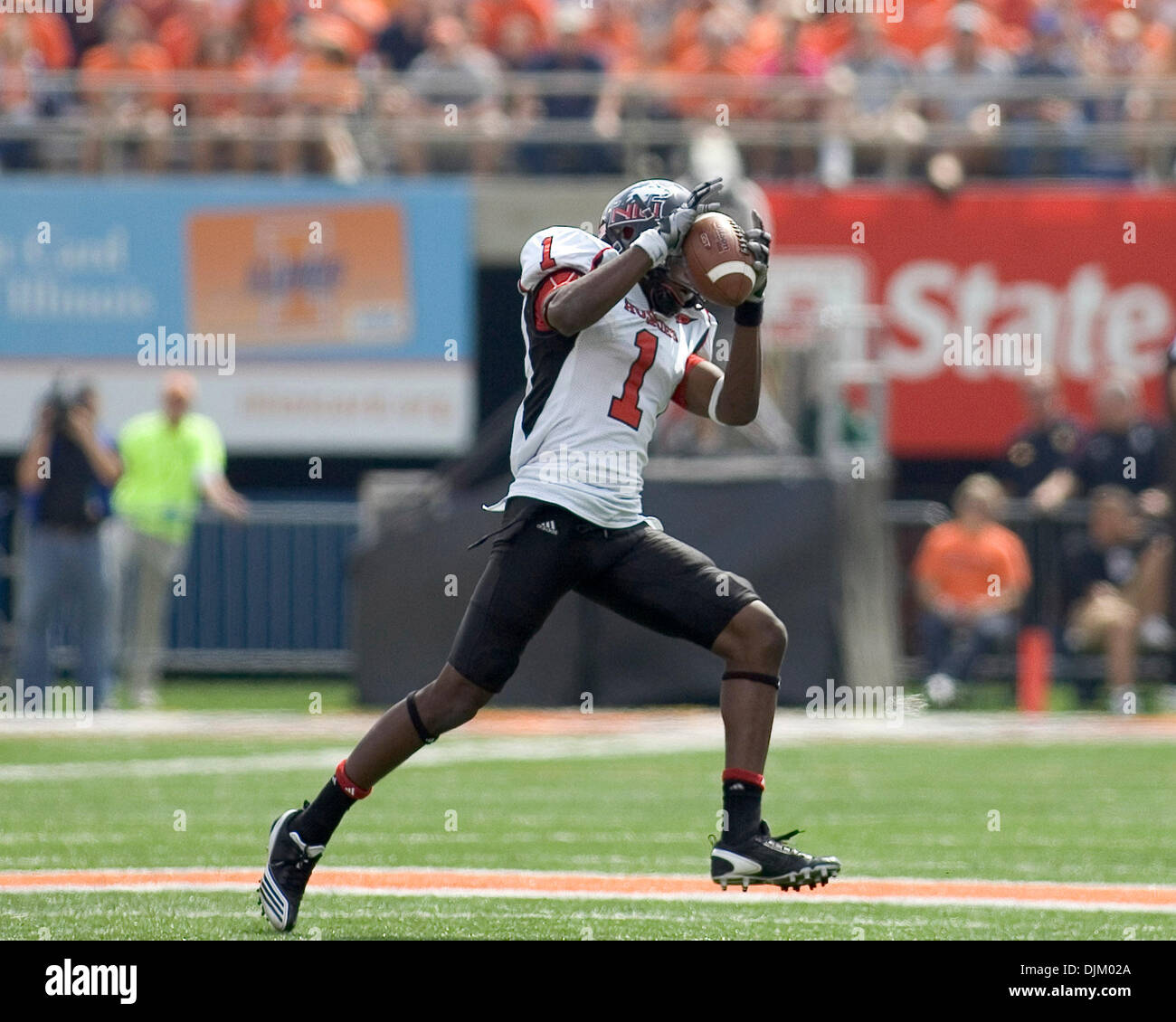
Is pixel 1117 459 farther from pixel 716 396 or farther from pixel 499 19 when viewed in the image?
pixel 716 396

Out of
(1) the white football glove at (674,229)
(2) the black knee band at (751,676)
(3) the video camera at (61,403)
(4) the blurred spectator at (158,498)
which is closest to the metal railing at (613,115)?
(4) the blurred spectator at (158,498)

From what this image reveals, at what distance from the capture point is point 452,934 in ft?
19.6

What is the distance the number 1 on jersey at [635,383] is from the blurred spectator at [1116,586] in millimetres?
8697

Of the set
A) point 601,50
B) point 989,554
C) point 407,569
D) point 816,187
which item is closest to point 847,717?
point 989,554

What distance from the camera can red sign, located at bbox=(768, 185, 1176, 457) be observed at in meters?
16.4

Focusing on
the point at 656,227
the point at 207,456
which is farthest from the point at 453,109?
the point at 656,227

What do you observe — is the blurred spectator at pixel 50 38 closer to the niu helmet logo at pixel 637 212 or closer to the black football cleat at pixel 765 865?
the niu helmet logo at pixel 637 212

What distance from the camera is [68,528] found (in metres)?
14.1

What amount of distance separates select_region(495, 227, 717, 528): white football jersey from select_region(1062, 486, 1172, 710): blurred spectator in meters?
8.70

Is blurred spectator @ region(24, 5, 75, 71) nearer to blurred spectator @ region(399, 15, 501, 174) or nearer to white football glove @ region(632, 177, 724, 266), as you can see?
blurred spectator @ region(399, 15, 501, 174)

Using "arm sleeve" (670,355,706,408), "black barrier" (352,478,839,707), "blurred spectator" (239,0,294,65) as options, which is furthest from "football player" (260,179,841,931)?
"blurred spectator" (239,0,294,65)

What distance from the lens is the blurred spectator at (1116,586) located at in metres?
14.4
